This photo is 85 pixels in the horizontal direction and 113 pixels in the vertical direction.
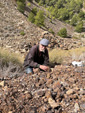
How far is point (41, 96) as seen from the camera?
7.72 feet

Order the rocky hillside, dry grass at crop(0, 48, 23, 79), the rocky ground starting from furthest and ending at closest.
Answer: the rocky hillside
dry grass at crop(0, 48, 23, 79)
the rocky ground

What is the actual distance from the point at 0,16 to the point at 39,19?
7965 mm

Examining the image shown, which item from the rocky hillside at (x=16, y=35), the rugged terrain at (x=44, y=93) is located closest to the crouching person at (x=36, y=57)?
the rugged terrain at (x=44, y=93)

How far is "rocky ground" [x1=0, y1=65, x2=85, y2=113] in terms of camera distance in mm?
2033

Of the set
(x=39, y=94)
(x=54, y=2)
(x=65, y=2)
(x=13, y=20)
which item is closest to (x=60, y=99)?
(x=39, y=94)

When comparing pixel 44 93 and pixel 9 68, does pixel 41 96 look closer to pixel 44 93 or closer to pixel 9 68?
pixel 44 93

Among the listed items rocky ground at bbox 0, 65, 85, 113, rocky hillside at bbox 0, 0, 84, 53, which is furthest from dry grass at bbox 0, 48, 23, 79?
rocky hillside at bbox 0, 0, 84, 53

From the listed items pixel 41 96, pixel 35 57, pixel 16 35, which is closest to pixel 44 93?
pixel 41 96

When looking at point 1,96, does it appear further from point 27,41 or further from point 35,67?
point 27,41

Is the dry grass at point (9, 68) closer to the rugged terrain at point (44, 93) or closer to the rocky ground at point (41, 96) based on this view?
the rugged terrain at point (44, 93)

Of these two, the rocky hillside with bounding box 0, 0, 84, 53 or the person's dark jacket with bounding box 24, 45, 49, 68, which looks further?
the rocky hillside with bounding box 0, 0, 84, 53

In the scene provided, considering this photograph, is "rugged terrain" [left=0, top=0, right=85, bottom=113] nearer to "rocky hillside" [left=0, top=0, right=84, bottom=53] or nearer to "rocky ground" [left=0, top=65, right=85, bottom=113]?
"rocky ground" [left=0, top=65, right=85, bottom=113]

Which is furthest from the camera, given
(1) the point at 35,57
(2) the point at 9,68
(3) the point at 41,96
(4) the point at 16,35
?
(4) the point at 16,35

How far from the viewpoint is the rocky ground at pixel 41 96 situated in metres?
2.03
